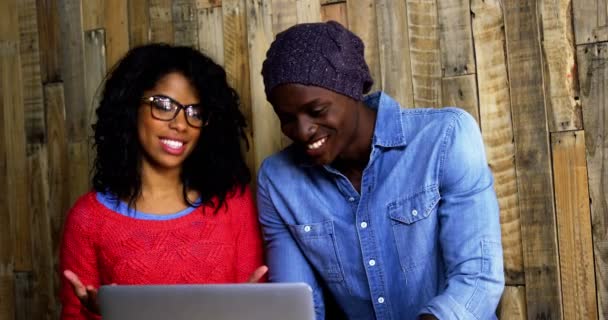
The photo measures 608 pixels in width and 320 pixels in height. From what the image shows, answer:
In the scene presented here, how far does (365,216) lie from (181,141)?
1.83 ft

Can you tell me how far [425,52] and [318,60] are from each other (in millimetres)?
440

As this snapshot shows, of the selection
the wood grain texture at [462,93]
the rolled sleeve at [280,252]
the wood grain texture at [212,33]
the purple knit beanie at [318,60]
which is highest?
the wood grain texture at [212,33]

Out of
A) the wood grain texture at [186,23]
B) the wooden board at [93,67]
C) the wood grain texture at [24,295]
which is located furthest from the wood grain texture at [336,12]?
the wood grain texture at [24,295]

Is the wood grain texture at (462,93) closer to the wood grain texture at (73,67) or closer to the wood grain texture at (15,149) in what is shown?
the wood grain texture at (73,67)

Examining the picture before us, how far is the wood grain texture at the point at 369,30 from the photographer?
6.73 feet

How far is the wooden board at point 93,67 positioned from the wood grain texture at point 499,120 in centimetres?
125

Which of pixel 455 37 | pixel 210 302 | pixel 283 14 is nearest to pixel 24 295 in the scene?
pixel 283 14

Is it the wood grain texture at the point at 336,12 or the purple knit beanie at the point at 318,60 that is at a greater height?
the wood grain texture at the point at 336,12

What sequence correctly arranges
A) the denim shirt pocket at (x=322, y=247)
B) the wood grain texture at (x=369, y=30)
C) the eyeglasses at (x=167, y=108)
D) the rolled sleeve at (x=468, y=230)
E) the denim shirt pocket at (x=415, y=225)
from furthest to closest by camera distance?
the wood grain texture at (x=369, y=30)
the eyeglasses at (x=167, y=108)
the denim shirt pocket at (x=322, y=247)
the denim shirt pocket at (x=415, y=225)
the rolled sleeve at (x=468, y=230)

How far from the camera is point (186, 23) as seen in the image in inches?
91.3

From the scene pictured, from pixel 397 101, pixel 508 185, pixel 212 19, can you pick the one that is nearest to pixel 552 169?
pixel 508 185

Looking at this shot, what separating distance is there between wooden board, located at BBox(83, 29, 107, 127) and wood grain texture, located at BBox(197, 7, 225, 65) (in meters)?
0.37

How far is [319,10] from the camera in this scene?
212 cm

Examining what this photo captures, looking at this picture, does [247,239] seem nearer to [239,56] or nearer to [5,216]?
[239,56]
